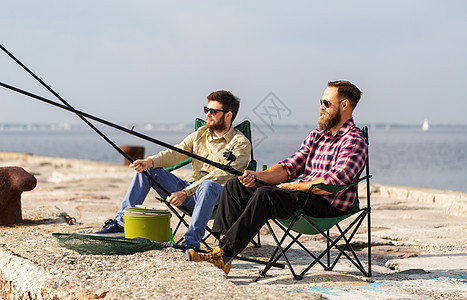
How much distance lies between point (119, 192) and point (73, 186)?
98 cm

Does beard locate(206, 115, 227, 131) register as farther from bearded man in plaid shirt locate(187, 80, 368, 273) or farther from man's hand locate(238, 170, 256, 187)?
man's hand locate(238, 170, 256, 187)

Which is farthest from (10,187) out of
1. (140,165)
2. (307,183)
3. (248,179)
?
(307,183)

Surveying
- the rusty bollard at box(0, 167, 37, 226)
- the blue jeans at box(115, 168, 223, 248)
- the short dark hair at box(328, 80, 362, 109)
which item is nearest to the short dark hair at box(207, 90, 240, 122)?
the blue jeans at box(115, 168, 223, 248)

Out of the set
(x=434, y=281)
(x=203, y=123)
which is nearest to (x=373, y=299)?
(x=434, y=281)

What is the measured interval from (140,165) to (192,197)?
392mm

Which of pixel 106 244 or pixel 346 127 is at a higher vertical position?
pixel 346 127

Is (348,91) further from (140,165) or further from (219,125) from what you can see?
(140,165)

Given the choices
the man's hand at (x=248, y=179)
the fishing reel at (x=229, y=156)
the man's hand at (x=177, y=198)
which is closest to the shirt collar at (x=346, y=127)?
the man's hand at (x=248, y=179)

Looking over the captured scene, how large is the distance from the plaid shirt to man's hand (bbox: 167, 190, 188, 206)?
648 mm

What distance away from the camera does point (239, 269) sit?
11.2 feet

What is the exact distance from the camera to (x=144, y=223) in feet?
11.3

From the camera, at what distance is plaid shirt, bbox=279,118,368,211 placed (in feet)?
10.4

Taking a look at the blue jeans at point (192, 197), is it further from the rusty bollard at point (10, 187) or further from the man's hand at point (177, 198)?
the rusty bollard at point (10, 187)

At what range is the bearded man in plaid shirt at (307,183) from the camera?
2969 millimetres
